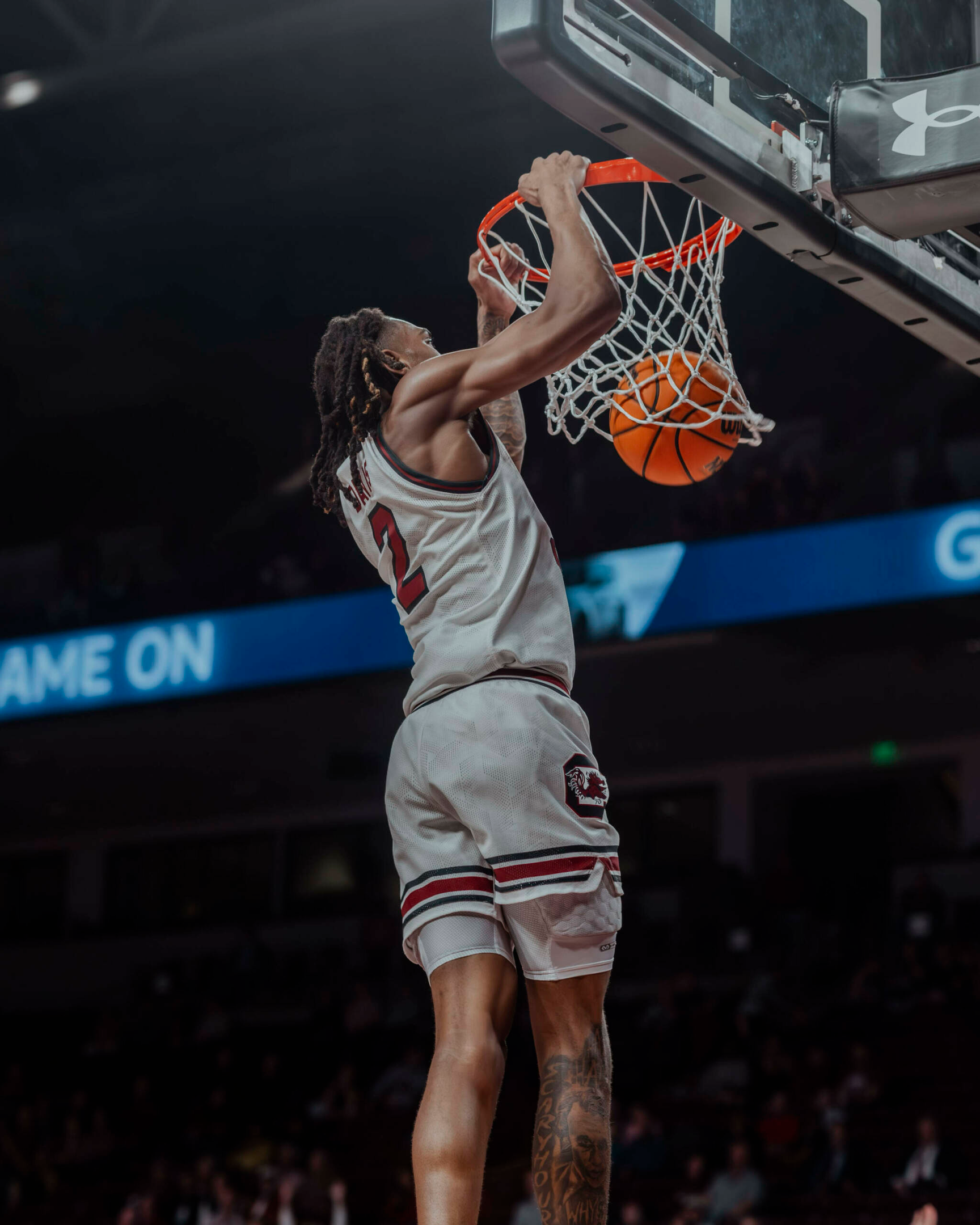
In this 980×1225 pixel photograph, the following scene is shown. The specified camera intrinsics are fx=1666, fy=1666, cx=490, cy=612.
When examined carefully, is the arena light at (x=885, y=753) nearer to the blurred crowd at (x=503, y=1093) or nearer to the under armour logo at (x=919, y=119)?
the blurred crowd at (x=503, y=1093)

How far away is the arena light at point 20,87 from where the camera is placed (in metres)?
12.5

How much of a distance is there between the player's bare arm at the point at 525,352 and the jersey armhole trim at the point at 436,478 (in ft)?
0.04

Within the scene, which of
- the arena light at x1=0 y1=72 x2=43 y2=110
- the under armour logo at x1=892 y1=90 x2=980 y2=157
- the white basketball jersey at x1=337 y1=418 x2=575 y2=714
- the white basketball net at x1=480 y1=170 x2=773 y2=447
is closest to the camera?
the white basketball jersey at x1=337 y1=418 x2=575 y2=714

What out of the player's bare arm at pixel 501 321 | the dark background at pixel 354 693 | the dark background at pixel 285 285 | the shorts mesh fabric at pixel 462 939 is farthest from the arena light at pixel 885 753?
the shorts mesh fabric at pixel 462 939

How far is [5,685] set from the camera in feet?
46.3

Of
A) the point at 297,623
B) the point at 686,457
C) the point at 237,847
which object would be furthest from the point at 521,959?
the point at 237,847

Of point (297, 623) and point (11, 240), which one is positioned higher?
point (11, 240)

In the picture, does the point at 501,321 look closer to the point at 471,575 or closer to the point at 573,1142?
the point at 471,575

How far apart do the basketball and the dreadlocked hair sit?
0.88m

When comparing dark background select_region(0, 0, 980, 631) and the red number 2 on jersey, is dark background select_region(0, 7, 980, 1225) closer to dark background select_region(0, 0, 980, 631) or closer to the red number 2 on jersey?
dark background select_region(0, 0, 980, 631)

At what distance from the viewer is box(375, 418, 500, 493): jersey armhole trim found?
3102 millimetres

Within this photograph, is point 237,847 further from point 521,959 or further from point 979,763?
point 521,959

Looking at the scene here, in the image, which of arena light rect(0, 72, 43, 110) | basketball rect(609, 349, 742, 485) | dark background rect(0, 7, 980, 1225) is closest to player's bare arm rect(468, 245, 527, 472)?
basketball rect(609, 349, 742, 485)

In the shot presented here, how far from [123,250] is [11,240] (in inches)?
37.8
